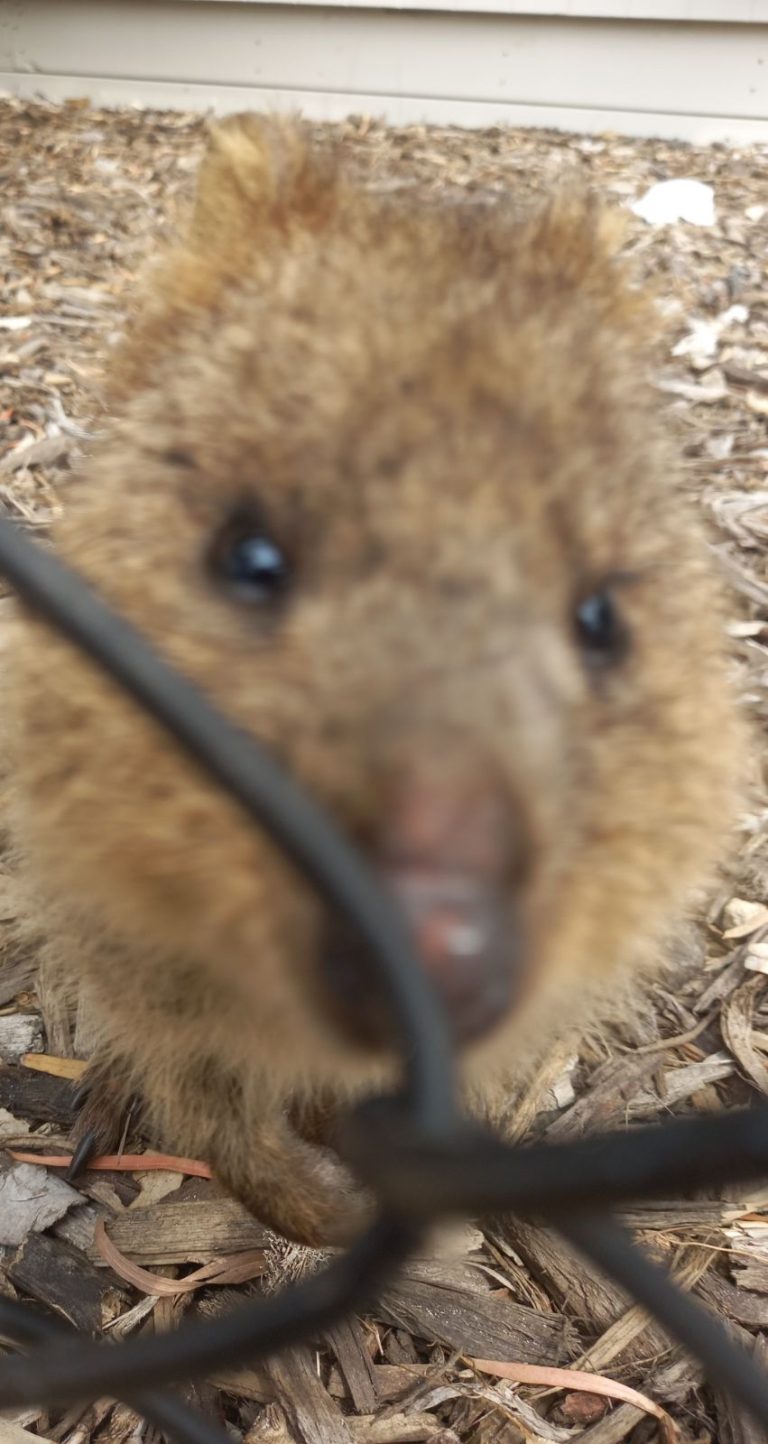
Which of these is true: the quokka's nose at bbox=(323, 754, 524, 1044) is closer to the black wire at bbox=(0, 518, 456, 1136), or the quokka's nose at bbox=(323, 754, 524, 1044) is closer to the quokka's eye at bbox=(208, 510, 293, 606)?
the black wire at bbox=(0, 518, 456, 1136)

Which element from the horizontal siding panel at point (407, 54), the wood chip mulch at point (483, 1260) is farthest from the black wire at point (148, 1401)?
the horizontal siding panel at point (407, 54)

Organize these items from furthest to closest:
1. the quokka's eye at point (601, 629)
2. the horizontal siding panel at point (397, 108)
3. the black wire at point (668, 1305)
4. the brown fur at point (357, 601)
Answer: the horizontal siding panel at point (397, 108) < the quokka's eye at point (601, 629) < the brown fur at point (357, 601) < the black wire at point (668, 1305)

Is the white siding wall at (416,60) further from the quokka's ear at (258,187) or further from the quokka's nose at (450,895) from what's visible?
the quokka's nose at (450,895)

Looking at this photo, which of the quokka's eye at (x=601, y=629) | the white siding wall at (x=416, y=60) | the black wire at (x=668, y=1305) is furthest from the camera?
the white siding wall at (x=416, y=60)

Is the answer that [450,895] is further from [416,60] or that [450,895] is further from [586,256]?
[416,60]

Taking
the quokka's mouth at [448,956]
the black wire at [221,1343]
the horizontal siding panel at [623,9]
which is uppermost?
the horizontal siding panel at [623,9]

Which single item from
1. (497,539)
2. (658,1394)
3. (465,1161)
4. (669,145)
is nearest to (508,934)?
(465,1161)
